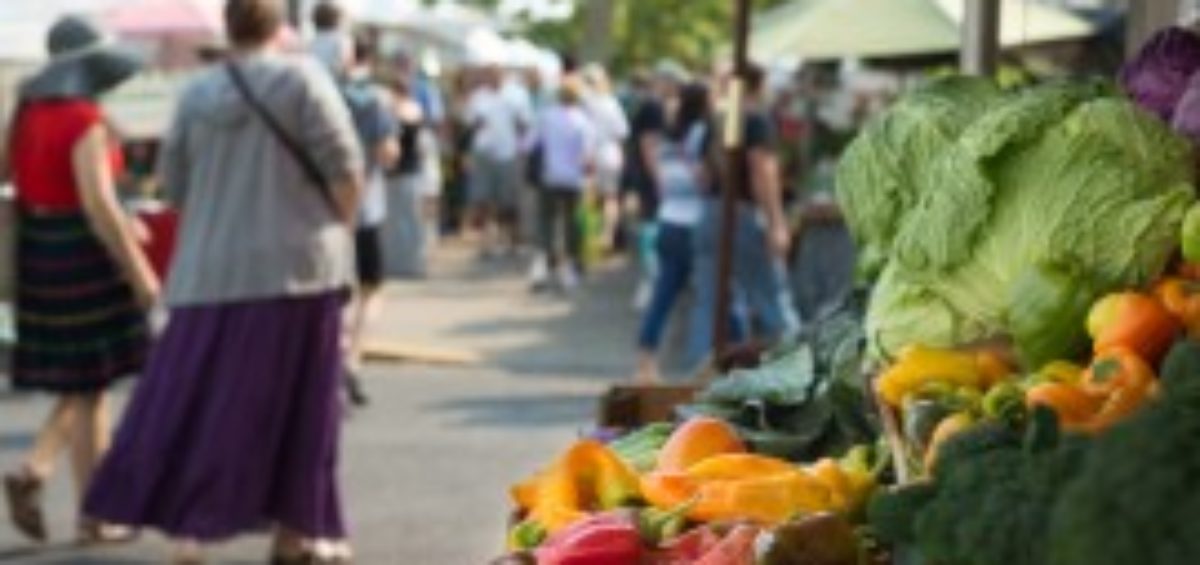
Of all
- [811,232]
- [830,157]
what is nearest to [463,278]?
[830,157]

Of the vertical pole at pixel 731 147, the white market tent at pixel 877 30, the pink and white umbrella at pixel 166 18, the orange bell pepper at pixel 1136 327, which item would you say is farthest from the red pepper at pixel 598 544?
the pink and white umbrella at pixel 166 18

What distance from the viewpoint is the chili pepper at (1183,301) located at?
4.09 metres

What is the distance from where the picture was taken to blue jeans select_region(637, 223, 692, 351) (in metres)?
14.3

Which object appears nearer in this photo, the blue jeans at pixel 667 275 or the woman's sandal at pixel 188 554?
the woman's sandal at pixel 188 554

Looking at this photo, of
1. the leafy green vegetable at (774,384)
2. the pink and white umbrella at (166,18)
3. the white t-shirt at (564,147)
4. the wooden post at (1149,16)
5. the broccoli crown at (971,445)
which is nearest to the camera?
the broccoli crown at (971,445)

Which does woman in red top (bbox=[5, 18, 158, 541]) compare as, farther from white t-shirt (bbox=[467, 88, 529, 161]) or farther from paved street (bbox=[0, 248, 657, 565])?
white t-shirt (bbox=[467, 88, 529, 161])

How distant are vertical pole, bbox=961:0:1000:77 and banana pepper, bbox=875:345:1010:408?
2399 mm

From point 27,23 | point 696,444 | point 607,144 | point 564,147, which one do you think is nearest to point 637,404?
point 696,444

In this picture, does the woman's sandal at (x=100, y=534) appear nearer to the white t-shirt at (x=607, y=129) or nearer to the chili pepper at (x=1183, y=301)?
the chili pepper at (x=1183, y=301)

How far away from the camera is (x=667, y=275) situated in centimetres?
1445

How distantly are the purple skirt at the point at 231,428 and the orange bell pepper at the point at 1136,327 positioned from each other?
15.7 feet

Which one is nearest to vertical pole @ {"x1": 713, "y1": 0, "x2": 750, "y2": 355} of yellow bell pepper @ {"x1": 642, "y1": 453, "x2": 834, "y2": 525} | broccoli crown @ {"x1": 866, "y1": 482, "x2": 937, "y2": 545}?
yellow bell pepper @ {"x1": 642, "y1": 453, "x2": 834, "y2": 525}

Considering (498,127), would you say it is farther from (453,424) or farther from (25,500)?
(25,500)

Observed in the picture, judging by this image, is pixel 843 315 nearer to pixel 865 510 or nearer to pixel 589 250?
pixel 865 510
